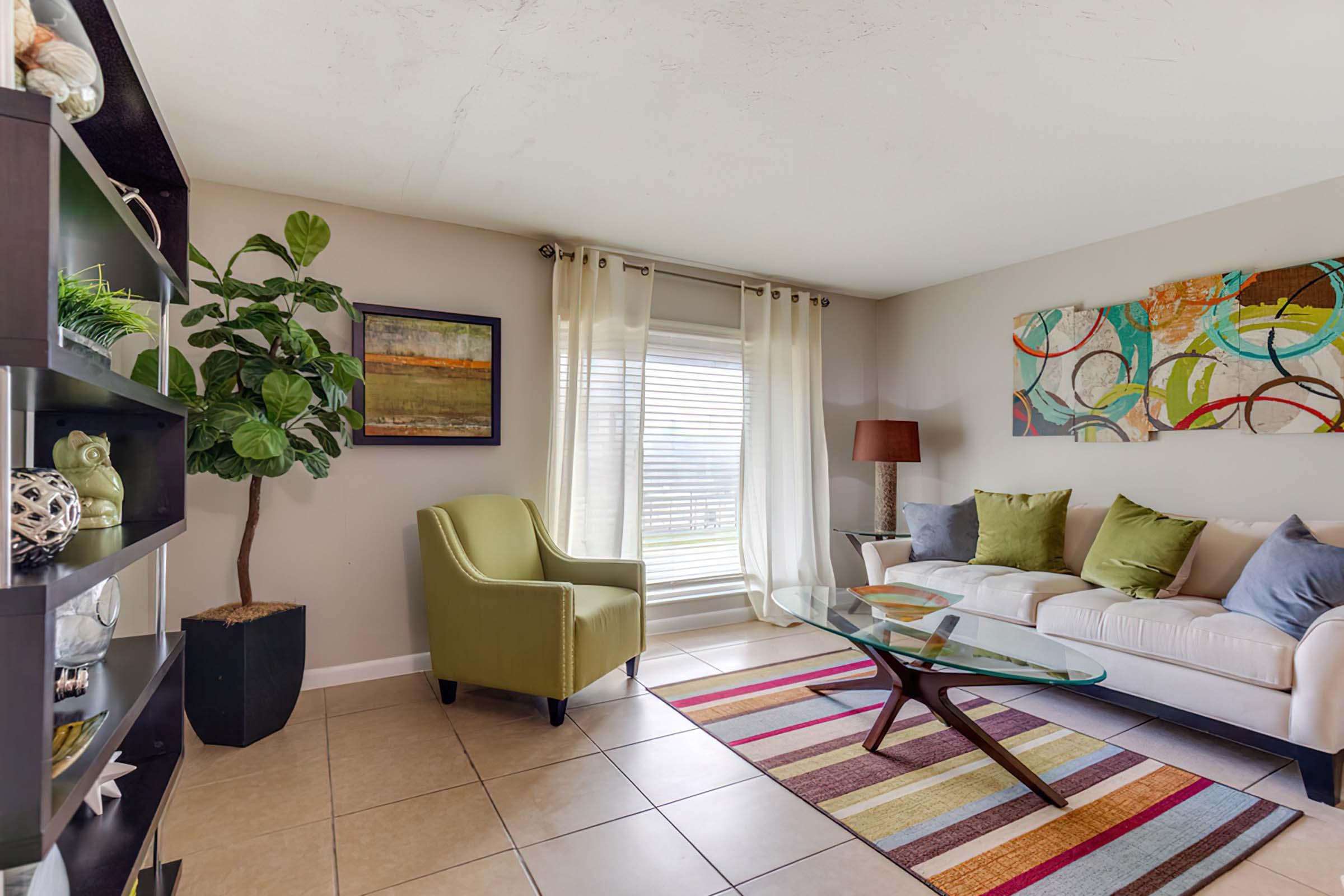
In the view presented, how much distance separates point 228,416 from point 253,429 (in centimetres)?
14

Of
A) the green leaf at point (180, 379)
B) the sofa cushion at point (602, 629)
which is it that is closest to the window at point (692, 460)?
the sofa cushion at point (602, 629)

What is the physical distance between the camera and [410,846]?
2.01 m

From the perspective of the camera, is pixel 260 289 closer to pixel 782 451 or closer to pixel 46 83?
pixel 46 83

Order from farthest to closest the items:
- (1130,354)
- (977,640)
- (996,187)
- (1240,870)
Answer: (1130,354), (996,187), (977,640), (1240,870)

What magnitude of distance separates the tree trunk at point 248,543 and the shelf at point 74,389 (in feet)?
4.92

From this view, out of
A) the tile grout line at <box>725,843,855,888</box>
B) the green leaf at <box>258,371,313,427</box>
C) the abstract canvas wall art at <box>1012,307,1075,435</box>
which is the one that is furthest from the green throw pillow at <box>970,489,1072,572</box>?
the green leaf at <box>258,371,313,427</box>

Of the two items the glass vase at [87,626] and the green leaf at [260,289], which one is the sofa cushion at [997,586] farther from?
the green leaf at [260,289]

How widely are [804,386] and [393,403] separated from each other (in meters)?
2.75

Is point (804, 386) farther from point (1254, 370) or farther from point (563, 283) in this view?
point (1254, 370)

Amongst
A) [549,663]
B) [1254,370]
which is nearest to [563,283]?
[549,663]

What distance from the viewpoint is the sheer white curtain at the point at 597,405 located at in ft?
12.8

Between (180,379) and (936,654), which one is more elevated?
(180,379)

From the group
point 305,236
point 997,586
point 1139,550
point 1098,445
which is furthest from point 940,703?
point 305,236

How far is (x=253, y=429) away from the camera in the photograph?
2.55 metres
